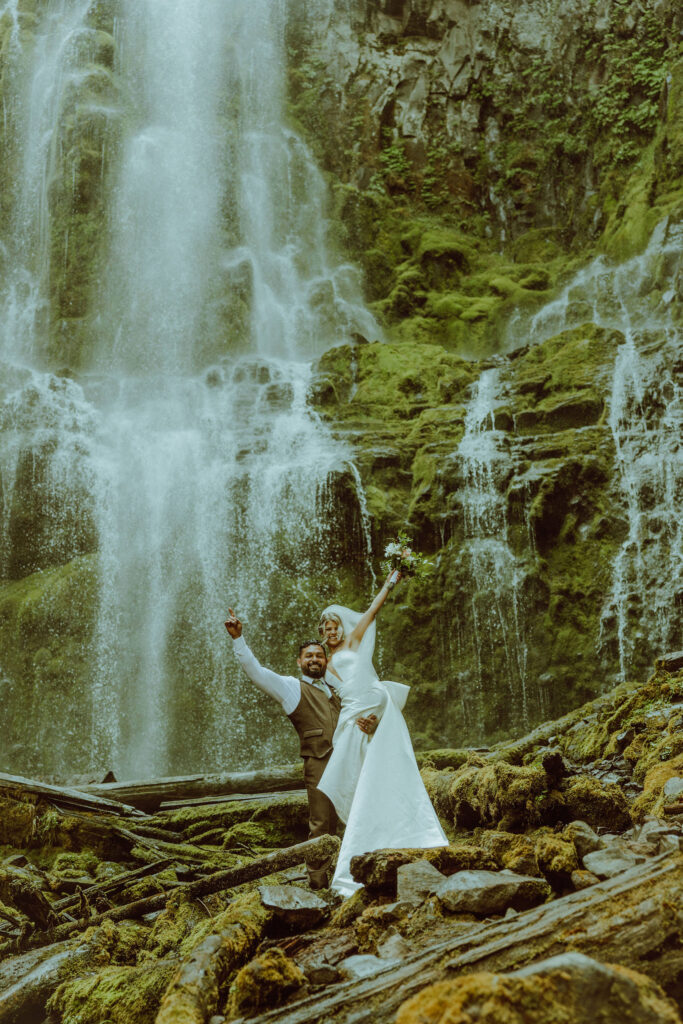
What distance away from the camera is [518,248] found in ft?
81.7

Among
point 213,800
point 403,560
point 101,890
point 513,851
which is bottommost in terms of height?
point 213,800

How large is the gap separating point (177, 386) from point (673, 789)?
1871 cm

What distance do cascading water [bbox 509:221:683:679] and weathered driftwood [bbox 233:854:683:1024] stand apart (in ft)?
36.2

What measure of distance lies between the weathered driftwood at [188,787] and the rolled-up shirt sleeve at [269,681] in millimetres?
3605

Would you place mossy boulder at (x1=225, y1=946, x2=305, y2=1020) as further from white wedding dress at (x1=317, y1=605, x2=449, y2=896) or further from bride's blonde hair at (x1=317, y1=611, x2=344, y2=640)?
bride's blonde hair at (x1=317, y1=611, x2=344, y2=640)

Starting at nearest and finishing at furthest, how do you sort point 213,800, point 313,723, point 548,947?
point 548,947
point 313,723
point 213,800

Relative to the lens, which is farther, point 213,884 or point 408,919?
point 213,884

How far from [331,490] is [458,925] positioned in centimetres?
1275

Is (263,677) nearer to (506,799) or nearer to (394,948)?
(506,799)

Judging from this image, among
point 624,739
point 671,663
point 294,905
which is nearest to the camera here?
point 294,905

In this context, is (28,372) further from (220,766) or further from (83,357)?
(220,766)

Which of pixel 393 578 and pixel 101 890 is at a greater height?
pixel 393 578

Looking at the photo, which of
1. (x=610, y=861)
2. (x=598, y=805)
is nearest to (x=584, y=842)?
(x=610, y=861)

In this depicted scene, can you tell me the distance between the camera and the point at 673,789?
15.6 ft
